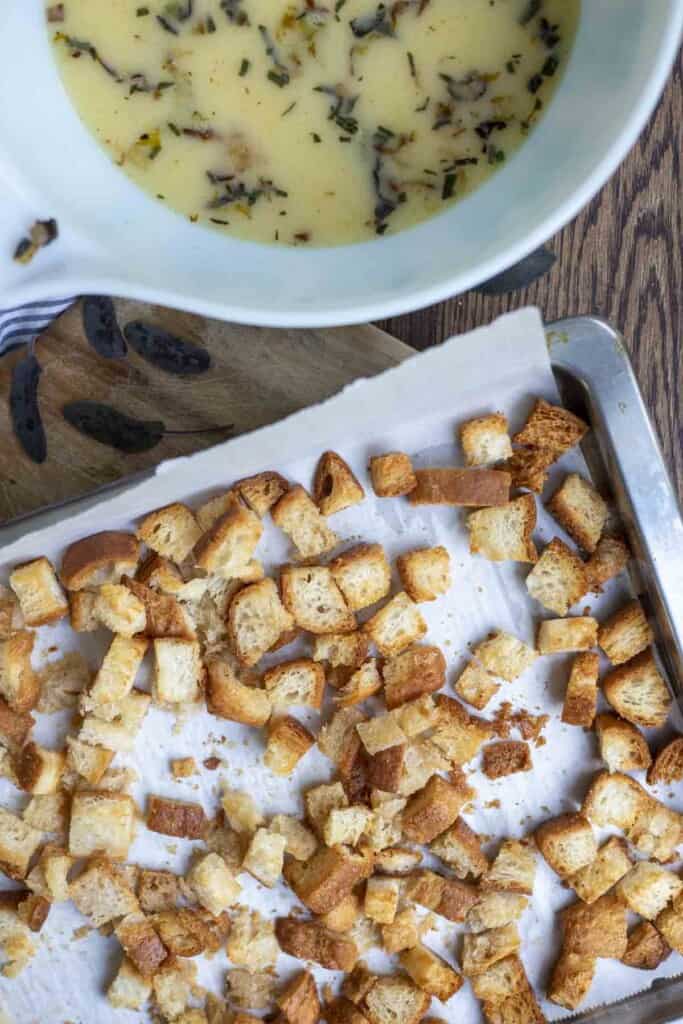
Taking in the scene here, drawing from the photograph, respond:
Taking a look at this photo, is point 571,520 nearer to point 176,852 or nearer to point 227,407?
point 227,407

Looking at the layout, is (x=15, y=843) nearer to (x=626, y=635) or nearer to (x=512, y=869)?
(x=512, y=869)

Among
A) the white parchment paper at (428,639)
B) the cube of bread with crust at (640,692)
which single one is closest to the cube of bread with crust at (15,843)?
the white parchment paper at (428,639)

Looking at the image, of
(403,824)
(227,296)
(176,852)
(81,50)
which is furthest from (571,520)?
(81,50)

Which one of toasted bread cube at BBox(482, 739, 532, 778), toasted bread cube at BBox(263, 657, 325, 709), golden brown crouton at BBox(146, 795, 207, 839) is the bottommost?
toasted bread cube at BBox(482, 739, 532, 778)

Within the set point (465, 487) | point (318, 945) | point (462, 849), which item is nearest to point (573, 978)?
point (462, 849)

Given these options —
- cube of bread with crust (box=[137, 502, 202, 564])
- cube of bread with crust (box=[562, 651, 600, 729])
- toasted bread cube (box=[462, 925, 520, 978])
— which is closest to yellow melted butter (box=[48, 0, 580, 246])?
cube of bread with crust (box=[137, 502, 202, 564])

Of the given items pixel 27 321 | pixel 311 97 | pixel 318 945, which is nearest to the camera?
pixel 311 97

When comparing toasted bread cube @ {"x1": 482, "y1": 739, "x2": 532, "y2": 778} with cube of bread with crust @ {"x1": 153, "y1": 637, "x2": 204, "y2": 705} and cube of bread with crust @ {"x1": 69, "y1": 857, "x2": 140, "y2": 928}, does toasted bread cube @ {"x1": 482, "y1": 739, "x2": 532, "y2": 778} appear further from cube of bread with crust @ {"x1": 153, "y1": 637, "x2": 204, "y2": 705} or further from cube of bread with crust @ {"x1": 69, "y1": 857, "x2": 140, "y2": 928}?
cube of bread with crust @ {"x1": 69, "y1": 857, "x2": 140, "y2": 928}
